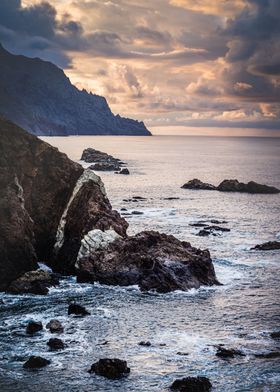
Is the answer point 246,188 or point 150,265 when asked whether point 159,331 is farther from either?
point 246,188

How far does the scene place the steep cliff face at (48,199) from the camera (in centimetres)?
5919

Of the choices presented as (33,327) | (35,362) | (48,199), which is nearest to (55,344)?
(35,362)

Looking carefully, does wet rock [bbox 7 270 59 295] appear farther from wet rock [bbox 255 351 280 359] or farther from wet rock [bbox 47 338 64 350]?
wet rock [bbox 255 351 280 359]

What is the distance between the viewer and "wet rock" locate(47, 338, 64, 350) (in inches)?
1484

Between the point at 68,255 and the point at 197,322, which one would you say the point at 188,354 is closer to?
the point at 197,322

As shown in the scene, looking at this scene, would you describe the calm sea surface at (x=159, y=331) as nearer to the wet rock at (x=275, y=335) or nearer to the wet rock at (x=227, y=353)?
the wet rock at (x=227, y=353)

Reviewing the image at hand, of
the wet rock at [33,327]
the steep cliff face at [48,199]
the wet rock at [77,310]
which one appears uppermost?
the steep cliff face at [48,199]

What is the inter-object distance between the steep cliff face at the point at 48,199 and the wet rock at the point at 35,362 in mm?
22105

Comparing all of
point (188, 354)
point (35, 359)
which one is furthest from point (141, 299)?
point (35, 359)

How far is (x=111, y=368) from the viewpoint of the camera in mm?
33969

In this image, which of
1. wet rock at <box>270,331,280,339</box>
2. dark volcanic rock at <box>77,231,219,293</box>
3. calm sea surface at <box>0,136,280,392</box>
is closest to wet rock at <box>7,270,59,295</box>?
calm sea surface at <box>0,136,280,392</box>

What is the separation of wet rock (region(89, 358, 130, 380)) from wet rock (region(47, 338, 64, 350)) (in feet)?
14.0

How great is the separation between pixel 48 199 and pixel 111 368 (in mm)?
34366

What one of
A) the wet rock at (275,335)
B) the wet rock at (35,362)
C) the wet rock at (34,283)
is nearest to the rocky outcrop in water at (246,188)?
the wet rock at (34,283)
